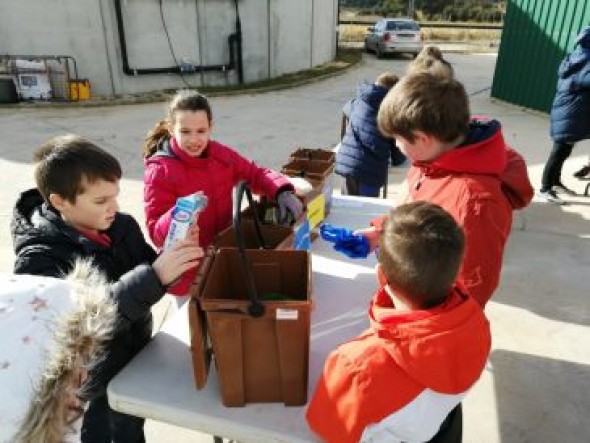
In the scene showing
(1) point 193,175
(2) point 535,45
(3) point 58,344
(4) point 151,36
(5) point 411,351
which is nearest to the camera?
(3) point 58,344

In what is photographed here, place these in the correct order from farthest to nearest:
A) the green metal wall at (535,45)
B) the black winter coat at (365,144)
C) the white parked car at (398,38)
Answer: the white parked car at (398,38) < the green metal wall at (535,45) < the black winter coat at (365,144)

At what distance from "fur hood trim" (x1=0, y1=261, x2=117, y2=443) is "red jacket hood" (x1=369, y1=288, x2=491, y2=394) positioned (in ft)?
2.10

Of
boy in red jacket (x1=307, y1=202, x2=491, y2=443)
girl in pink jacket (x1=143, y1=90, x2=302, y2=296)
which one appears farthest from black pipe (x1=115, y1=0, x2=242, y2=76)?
boy in red jacket (x1=307, y1=202, x2=491, y2=443)

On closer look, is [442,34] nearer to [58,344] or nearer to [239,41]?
[239,41]

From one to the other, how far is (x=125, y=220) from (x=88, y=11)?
991 centimetres

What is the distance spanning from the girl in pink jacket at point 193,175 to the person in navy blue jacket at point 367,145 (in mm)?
1255

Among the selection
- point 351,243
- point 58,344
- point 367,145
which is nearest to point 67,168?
point 58,344

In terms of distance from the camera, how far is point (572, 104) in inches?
187

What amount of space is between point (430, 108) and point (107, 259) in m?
1.16

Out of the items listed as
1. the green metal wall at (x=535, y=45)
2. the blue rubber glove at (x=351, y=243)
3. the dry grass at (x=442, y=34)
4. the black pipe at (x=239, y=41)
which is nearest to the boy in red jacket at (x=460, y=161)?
the blue rubber glove at (x=351, y=243)

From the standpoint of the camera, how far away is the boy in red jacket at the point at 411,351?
1.14 m

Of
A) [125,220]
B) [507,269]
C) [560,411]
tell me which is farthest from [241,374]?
[507,269]

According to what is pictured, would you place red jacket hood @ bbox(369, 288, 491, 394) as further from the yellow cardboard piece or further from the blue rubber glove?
the yellow cardboard piece

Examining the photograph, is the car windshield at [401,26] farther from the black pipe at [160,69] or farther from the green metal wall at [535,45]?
the green metal wall at [535,45]
